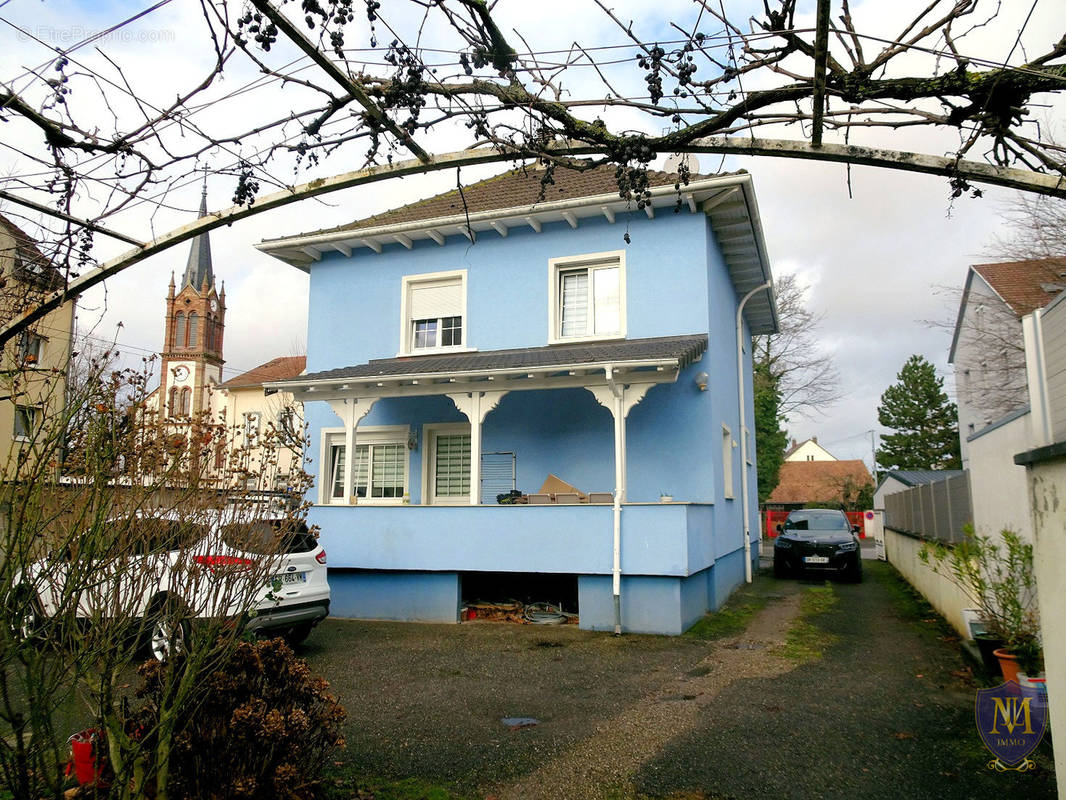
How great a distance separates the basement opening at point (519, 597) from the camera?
36.0 feet

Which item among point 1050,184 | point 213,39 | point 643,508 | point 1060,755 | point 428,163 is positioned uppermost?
point 213,39

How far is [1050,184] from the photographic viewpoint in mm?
2982

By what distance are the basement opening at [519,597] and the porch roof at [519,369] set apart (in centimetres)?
293

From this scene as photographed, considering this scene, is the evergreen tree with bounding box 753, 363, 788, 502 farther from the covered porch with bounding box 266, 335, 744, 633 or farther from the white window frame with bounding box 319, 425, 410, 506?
the white window frame with bounding box 319, 425, 410, 506

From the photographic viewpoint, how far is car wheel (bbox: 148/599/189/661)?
3.56m

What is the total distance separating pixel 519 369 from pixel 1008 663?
6722 mm

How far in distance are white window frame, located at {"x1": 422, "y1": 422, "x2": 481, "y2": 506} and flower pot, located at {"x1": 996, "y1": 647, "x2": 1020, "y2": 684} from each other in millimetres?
8414

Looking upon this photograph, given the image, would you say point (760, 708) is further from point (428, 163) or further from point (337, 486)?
point (337, 486)

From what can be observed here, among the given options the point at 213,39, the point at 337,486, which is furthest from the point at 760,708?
the point at 337,486

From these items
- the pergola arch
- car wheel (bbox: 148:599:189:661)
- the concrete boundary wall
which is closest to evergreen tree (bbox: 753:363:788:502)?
the concrete boundary wall

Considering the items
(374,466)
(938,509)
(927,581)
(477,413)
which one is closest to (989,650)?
(938,509)

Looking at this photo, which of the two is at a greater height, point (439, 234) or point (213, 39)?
point (439, 234)

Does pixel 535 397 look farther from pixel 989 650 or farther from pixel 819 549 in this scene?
pixel 819 549

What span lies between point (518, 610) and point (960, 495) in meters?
6.34
